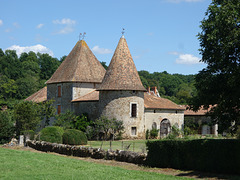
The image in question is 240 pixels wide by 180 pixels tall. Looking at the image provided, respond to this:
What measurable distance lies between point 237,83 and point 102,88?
62.4 ft

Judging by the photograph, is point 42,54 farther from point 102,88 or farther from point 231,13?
point 231,13

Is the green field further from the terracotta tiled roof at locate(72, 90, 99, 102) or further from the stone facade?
the stone facade

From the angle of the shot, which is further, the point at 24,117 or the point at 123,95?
the point at 123,95

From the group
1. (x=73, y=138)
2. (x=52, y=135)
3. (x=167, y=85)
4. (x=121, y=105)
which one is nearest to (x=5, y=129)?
(x=52, y=135)

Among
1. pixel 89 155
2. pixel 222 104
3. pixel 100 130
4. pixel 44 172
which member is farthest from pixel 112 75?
pixel 44 172

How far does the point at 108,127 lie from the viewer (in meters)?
31.7

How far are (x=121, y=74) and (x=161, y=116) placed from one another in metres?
6.93

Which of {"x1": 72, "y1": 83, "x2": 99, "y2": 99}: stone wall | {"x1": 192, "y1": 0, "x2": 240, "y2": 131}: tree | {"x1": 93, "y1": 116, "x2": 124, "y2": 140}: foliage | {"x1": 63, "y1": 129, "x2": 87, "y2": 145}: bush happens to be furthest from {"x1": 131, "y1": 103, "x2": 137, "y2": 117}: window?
{"x1": 192, "y1": 0, "x2": 240, "y2": 131}: tree

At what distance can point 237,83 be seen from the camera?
14195 millimetres

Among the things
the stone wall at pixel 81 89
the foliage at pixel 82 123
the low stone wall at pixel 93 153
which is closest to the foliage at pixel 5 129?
the low stone wall at pixel 93 153

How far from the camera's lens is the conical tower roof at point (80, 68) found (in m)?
37.1

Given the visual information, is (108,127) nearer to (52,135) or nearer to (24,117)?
(52,135)

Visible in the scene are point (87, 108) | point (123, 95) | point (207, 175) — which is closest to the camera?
point (207, 175)

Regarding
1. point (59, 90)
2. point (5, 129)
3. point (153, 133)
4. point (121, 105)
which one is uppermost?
point (59, 90)
